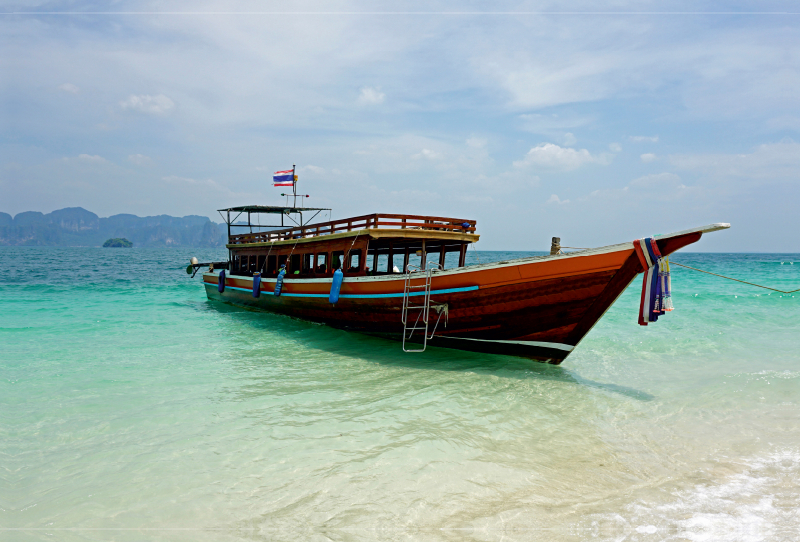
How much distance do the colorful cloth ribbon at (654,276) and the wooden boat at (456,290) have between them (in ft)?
0.58

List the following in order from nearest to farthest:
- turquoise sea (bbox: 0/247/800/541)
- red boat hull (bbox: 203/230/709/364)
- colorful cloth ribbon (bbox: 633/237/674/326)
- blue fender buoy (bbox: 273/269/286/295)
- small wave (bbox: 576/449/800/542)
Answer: small wave (bbox: 576/449/800/542), turquoise sea (bbox: 0/247/800/541), colorful cloth ribbon (bbox: 633/237/674/326), red boat hull (bbox: 203/230/709/364), blue fender buoy (bbox: 273/269/286/295)

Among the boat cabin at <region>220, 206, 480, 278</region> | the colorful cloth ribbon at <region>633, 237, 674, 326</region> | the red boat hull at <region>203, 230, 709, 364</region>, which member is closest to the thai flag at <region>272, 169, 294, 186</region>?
the boat cabin at <region>220, 206, 480, 278</region>

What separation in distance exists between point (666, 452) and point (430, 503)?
3.41 metres

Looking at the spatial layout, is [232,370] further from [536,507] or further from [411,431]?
[536,507]

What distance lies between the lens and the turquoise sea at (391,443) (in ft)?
14.2

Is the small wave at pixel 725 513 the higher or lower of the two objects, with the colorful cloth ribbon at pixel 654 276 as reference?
lower

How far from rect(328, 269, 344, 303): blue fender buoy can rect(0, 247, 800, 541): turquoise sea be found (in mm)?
1367

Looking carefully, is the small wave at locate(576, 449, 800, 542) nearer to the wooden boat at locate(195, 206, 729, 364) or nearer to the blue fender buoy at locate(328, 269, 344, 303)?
the wooden boat at locate(195, 206, 729, 364)

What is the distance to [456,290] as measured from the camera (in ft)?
32.7

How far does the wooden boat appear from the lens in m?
8.67

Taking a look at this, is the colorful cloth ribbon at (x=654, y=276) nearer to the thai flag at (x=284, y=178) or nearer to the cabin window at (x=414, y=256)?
the cabin window at (x=414, y=256)

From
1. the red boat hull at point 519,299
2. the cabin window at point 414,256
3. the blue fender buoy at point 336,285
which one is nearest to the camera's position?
the red boat hull at point 519,299

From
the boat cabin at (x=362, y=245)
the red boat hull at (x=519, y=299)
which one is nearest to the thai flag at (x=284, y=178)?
the boat cabin at (x=362, y=245)

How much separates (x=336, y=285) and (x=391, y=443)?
6.92 metres
